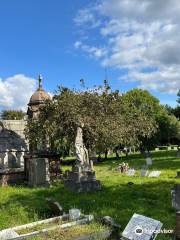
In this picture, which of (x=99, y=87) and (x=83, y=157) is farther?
(x=99, y=87)

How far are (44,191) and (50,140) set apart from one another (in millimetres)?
10099

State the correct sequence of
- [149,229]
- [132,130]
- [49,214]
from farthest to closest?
1. [132,130]
2. [49,214]
3. [149,229]

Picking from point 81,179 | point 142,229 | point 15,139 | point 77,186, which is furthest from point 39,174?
point 15,139

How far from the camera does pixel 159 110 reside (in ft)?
196

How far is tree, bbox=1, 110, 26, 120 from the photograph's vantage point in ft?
286

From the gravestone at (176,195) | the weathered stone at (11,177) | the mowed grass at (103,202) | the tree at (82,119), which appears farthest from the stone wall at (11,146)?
the gravestone at (176,195)

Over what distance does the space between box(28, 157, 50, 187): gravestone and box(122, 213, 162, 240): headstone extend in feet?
36.4

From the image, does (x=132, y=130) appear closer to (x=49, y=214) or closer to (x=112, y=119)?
(x=112, y=119)

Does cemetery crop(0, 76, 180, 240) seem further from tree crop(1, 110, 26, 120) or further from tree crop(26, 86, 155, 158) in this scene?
tree crop(1, 110, 26, 120)

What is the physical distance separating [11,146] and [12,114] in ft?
194

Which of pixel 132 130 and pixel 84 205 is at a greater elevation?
pixel 132 130

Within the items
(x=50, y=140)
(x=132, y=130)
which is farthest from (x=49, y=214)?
(x=132, y=130)

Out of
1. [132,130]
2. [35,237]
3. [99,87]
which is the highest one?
[99,87]

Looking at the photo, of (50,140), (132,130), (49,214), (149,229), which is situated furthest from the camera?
(132,130)
